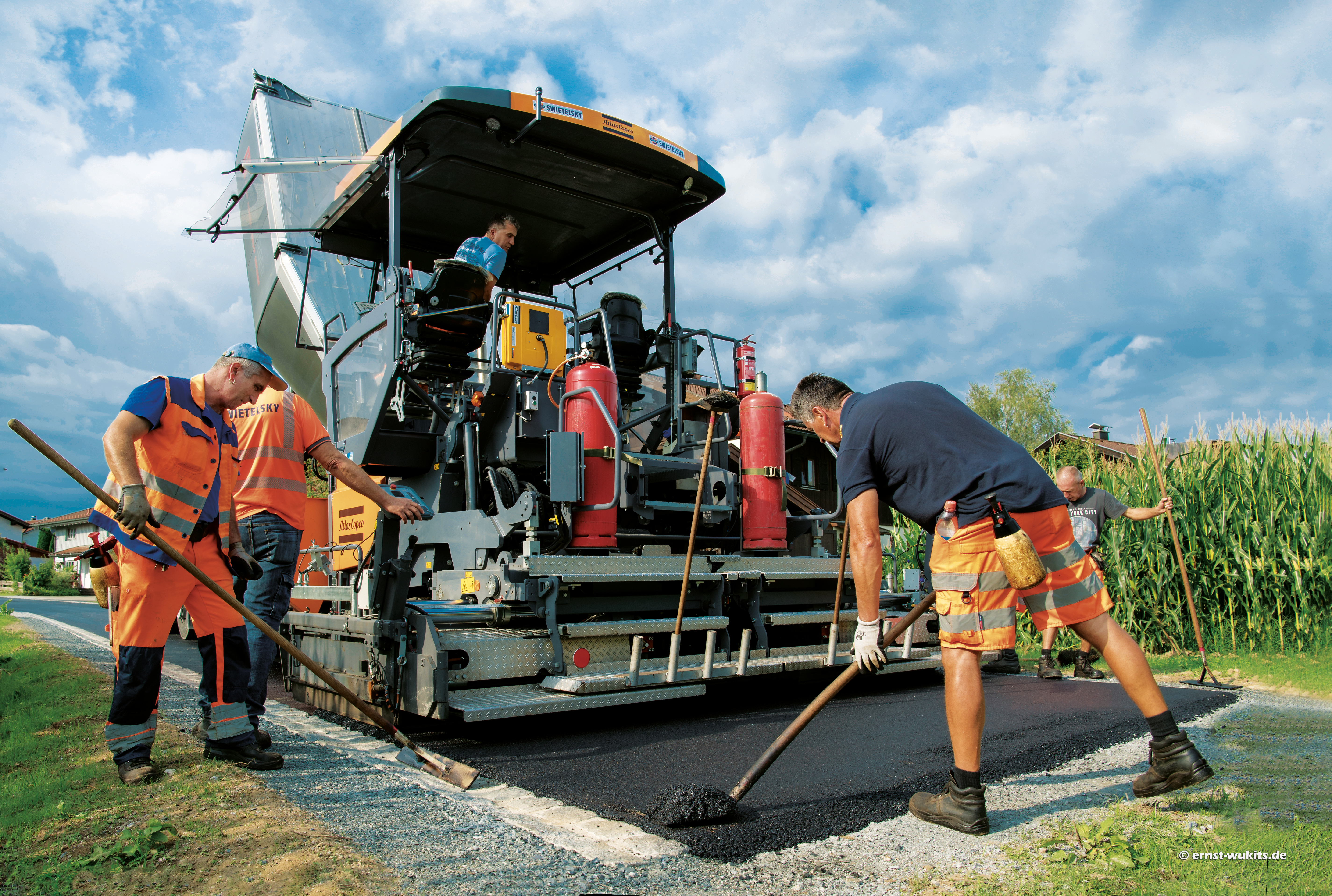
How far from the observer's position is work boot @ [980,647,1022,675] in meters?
6.75

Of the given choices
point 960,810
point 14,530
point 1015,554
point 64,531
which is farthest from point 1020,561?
point 14,530

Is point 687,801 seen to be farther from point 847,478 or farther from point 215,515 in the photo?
point 215,515

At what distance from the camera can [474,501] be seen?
15.1 ft

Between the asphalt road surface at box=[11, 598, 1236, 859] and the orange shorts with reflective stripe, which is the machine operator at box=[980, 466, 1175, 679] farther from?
the orange shorts with reflective stripe

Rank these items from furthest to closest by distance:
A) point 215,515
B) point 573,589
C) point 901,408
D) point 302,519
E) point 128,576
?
point 573,589
point 302,519
point 215,515
point 128,576
point 901,408

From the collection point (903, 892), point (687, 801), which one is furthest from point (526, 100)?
point (903, 892)

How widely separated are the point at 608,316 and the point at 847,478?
3.19 metres

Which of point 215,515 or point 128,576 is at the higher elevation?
point 215,515

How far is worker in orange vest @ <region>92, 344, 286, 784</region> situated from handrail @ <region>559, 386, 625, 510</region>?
1564mm

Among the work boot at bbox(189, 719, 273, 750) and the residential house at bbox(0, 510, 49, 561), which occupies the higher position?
the residential house at bbox(0, 510, 49, 561)

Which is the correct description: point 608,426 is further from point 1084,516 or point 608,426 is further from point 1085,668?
point 1085,668

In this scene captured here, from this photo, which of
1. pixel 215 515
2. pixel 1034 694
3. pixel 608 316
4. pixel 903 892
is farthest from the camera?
pixel 608 316

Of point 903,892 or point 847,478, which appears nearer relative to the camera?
point 903,892

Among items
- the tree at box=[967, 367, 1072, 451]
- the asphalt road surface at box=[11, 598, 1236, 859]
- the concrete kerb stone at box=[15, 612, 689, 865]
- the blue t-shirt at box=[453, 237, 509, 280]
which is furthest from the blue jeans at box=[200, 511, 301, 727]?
the tree at box=[967, 367, 1072, 451]
